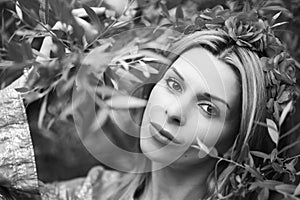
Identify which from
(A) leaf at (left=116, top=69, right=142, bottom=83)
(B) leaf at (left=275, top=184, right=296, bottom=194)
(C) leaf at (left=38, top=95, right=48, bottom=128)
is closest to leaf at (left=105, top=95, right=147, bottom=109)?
(A) leaf at (left=116, top=69, right=142, bottom=83)

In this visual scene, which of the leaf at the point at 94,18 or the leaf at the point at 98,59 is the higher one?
the leaf at the point at 94,18

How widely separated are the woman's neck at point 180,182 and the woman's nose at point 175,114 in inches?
4.0

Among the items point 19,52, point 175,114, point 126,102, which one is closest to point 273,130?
point 175,114

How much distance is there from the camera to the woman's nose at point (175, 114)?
0.84 m

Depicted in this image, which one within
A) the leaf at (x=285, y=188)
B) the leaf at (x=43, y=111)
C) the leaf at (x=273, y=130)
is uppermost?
the leaf at (x=273, y=130)

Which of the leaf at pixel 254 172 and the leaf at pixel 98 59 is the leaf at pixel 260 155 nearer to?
the leaf at pixel 254 172

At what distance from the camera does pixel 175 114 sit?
84cm

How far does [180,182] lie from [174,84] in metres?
0.16

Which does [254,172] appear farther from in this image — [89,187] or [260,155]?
[89,187]

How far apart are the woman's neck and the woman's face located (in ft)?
0.12

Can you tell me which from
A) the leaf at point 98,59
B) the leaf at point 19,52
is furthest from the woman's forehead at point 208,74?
the leaf at point 19,52

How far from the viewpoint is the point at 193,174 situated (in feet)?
3.06

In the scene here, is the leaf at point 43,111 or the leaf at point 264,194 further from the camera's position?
the leaf at point 43,111

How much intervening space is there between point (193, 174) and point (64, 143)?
1.67 ft
